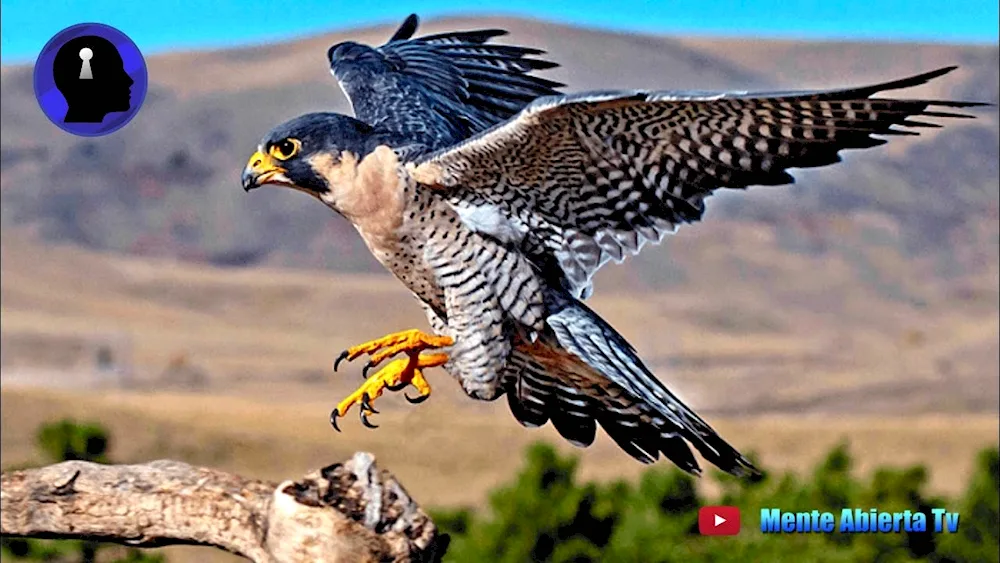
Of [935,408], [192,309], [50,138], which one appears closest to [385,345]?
[935,408]

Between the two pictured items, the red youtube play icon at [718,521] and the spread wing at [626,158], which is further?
the red youtube play icon at [718,521]

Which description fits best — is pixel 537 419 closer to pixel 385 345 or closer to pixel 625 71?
Answer: pixel 385 345

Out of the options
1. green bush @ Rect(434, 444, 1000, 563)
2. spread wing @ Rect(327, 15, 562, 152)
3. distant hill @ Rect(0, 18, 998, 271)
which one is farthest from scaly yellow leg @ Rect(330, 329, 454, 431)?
distant hill @ Rect(0, 18, 998, 271)

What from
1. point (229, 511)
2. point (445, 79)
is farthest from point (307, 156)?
point (445, 79)

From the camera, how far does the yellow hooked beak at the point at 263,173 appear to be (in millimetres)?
5750

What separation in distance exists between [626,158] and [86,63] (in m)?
2.86

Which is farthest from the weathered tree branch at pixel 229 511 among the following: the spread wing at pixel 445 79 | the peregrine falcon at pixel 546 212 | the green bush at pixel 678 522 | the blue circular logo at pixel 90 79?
the green bush at pixel 678 522

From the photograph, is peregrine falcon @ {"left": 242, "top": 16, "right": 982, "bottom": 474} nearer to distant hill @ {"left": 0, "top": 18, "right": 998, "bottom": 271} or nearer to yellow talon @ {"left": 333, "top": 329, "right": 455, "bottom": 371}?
yellow talon @ {"left": 333, "top": 329, "right": 455, "bottom": 371}

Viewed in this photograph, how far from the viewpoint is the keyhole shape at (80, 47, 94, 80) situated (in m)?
7.23

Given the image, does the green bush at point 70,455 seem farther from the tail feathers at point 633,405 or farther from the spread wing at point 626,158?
the spread wing at point 626,158

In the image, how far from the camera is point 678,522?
970cm

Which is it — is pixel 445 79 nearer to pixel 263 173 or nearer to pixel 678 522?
pixel 263 173

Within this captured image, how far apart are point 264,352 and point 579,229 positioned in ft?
146

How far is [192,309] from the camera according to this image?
57.1m
